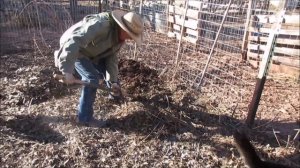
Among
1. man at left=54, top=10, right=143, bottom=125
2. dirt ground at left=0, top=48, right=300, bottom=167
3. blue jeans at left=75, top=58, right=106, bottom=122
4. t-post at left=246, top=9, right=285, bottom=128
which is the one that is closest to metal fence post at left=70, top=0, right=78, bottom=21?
dirt ground at left=0, top=48, right=300, bottom=167

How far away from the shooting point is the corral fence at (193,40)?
5.87 meters

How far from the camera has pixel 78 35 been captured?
3.63m

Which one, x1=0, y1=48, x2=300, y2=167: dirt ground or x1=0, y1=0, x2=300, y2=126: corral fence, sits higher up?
x1=0, y1=0, x2=300, y2=126: corral fence

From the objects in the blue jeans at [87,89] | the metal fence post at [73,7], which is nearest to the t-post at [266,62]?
the blue jeans at [87,89]

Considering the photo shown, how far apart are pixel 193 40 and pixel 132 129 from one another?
3629 mm

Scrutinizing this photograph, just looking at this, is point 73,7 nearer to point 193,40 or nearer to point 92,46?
point 193,40

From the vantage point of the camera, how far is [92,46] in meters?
3.95

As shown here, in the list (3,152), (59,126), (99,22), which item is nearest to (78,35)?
(99,22)

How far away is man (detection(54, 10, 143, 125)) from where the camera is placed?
3.63 meters

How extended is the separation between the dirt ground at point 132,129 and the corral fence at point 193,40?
1.80 feet

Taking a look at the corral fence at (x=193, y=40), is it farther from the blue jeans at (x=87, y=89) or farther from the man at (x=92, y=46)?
the blue jeans at (x=87, y=89)

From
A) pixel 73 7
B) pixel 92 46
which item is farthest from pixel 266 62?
pixel 73 7

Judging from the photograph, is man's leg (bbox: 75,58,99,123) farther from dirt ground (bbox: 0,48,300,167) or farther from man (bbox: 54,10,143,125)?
dirt ground (bbox: 0,48,300,167)

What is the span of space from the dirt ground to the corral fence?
0.55 m
